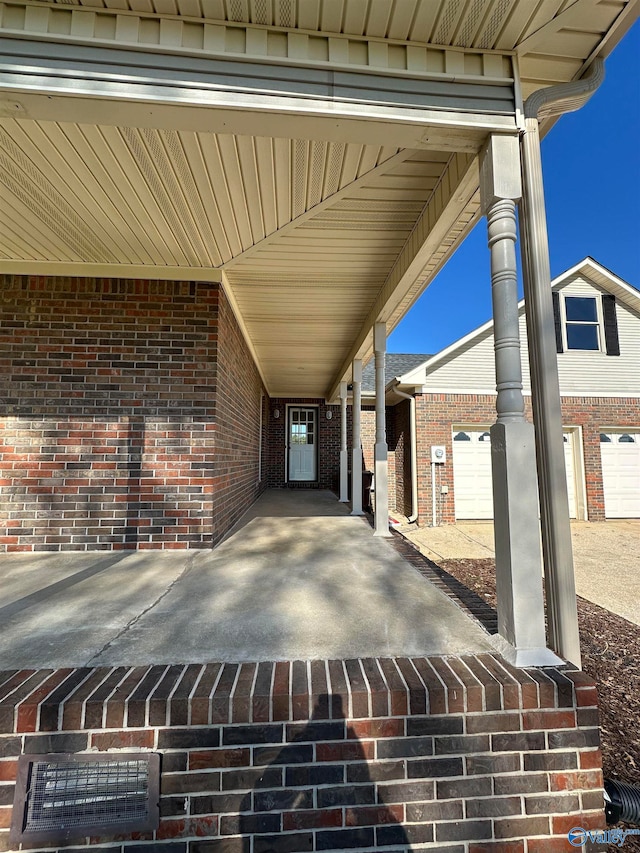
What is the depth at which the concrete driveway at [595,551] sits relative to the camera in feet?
14.1

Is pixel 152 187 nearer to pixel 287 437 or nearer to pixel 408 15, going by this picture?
pixel 408 15

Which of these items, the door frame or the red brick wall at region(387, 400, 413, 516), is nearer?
the red brick wall at region(387, 400, 413, 516)

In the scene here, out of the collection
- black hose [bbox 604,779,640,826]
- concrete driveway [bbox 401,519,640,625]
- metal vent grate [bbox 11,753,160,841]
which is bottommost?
concrete driveway [bbox 401,519,640,625]

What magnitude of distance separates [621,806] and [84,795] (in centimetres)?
186

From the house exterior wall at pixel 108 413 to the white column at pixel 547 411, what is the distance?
8.10ft

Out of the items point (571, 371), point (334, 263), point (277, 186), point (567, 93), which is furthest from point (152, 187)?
point (571, 371)

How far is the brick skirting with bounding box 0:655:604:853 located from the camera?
1242 mm

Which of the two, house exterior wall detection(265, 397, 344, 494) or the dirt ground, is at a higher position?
house exterior wall detection(265, 397, 344, 494)

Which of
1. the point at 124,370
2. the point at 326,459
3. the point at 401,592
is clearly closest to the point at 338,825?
the point at 401,592

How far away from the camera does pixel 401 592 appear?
2307 millimetres

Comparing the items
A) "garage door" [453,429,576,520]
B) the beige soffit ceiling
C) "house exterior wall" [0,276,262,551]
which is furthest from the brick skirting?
"garage door" [453,429,576,520]

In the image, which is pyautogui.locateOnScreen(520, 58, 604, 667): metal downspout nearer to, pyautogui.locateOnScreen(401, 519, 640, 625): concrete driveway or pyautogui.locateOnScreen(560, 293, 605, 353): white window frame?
pyautogui.locateOnScreen(401, 519, 640, 625): concrete driveway

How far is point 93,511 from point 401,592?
2.51 metres

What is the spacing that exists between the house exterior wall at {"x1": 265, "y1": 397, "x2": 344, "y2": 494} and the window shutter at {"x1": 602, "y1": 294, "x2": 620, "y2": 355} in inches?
249
